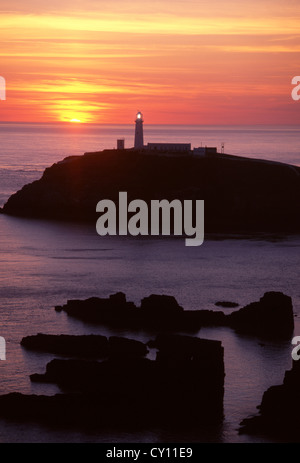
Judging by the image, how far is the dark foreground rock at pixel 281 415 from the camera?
35250 millimetres

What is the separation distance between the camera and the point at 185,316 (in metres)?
50.0

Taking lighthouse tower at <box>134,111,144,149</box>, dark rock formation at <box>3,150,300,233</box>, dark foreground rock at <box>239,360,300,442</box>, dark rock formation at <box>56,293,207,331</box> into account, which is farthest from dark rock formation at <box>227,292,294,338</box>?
lighthouse tower at <box>134,111,144,149</box>

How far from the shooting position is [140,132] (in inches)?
4437

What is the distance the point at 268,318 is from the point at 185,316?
443 cm

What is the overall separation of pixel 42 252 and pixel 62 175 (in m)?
30.6

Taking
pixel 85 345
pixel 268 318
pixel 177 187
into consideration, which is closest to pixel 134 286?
pixel 268 318

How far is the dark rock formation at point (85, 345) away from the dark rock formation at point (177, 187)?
52.6 metres

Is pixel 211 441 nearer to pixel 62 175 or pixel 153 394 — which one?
pixel 153 394

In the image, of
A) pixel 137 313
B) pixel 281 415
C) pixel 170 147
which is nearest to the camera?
pixel 281 415

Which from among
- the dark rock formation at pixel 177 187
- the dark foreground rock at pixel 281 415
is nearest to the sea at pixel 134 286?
the dark foreground rock at pixel 281 415

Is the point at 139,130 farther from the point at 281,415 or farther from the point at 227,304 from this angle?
the point at 281,415

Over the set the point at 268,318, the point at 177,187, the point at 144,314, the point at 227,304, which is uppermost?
the point at 177,187
